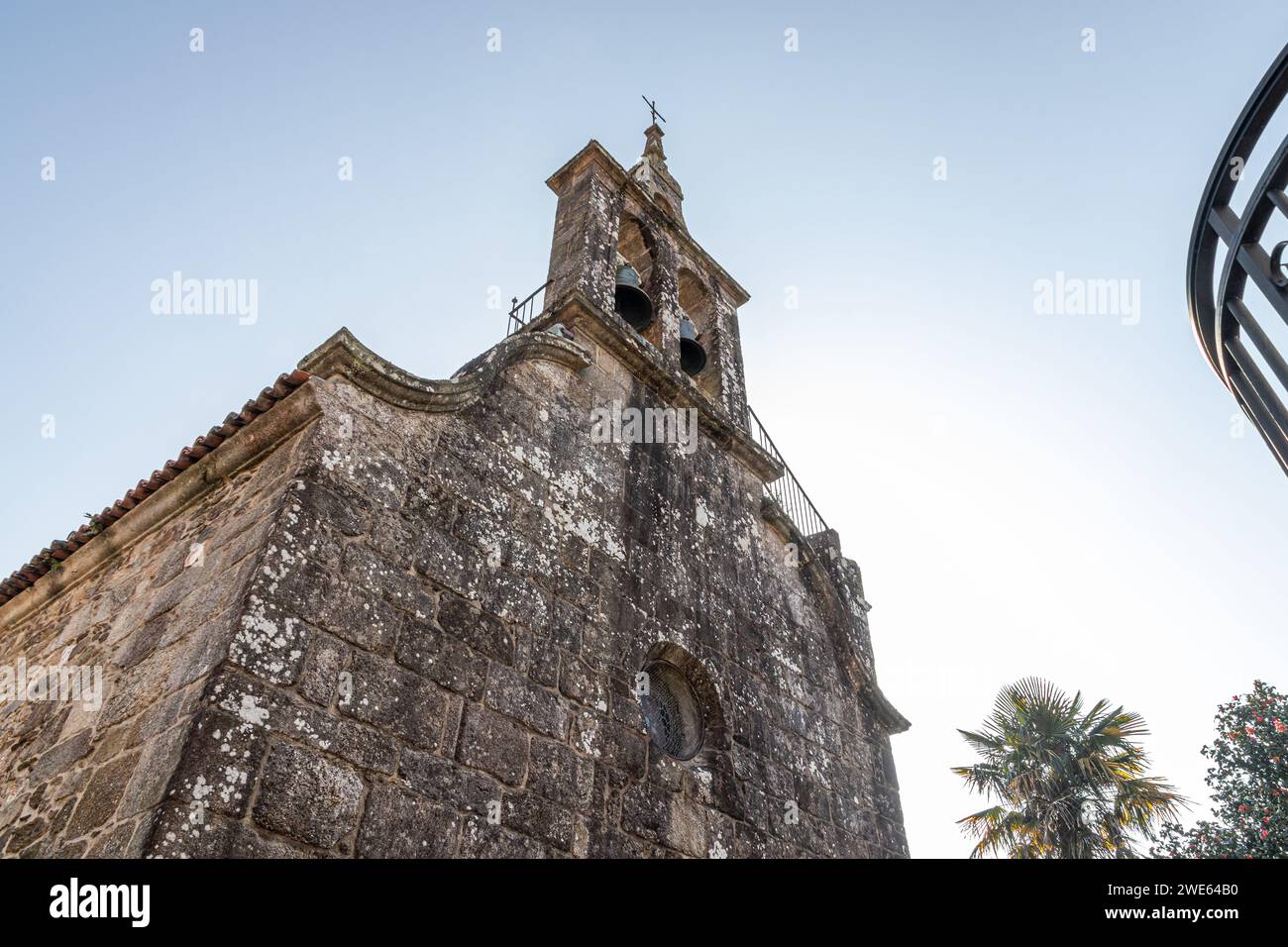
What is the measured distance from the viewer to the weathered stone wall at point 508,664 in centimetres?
292

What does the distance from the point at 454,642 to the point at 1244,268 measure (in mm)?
3225

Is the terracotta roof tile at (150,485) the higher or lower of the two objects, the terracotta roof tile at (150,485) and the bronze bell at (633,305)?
the lower

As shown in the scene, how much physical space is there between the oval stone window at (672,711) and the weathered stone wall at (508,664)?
0.53ft

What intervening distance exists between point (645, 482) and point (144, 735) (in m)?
3.39

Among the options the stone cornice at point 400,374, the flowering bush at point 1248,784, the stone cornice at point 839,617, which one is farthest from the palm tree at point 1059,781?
the stone cornice at point 400,374

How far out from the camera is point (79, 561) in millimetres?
4891

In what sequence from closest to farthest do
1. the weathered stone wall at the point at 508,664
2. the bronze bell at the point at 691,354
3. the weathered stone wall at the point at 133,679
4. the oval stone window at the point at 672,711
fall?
the weathered stone wall at the point at 133,679, the weathered stone wall at the point at 508,664, the oval stone window at the point at 672,711, the bronze bell at the point at 691,354

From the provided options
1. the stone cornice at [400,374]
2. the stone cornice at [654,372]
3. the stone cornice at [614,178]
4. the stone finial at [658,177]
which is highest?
the stone finial at [658,177]

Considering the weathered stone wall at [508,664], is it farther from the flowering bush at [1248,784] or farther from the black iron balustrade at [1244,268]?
the flowering bush at [1248,784]

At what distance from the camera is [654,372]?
6293 mm

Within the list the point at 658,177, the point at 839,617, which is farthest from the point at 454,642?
the point at 658,177

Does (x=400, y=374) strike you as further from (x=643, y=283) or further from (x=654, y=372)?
(x=643, y=283)
